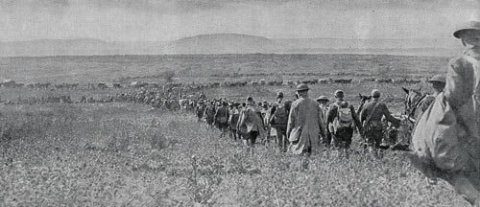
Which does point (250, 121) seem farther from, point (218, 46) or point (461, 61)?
point (218, 46)

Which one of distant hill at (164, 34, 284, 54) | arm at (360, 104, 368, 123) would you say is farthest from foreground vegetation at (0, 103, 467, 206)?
distant hill at (164, 34, 284, 54)

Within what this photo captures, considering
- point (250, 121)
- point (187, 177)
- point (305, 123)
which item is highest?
point (305, 123)

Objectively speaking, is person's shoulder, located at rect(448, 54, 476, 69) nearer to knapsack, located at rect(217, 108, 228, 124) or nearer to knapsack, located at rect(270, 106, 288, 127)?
knapsack, located at rect(270, 106, 288, 127)

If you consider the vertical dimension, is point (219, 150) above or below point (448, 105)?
below

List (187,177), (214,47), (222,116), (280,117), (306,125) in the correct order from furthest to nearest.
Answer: (214,47)
(222,116)
(280,117)
(306,125)
(187,177)

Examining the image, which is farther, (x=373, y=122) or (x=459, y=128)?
(x=373, y=122)

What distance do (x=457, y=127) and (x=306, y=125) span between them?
490cm

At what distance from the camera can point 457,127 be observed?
5.37 meters

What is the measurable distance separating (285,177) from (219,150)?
186 inches

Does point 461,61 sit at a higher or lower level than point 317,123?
higher

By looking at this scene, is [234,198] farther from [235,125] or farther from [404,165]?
[235,125]

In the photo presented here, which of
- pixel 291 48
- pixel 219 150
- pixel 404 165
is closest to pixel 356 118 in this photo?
pixel 404 165

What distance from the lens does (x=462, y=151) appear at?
17.4 ft

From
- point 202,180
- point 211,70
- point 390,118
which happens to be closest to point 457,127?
point 202,180
